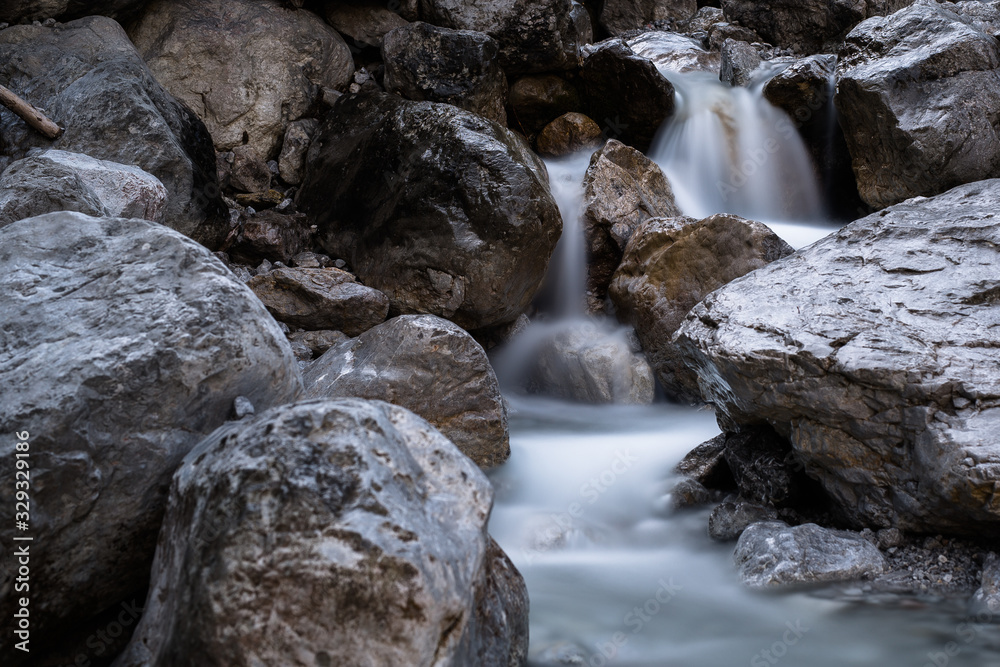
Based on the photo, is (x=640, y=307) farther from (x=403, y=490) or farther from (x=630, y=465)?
(x=403, y=490)

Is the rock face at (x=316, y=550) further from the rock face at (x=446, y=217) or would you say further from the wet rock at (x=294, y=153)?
the wet rock at (x=294, y=153)

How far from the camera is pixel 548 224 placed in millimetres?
6648

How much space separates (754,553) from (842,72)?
6.27 metres

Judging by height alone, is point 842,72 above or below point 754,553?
above

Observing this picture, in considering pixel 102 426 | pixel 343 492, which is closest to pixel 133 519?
pixel 102 426

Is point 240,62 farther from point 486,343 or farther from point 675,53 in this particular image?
point 675,53

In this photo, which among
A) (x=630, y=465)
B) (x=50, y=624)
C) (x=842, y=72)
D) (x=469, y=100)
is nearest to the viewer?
(x=50, y=624)

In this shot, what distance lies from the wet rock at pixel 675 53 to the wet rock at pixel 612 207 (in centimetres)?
352

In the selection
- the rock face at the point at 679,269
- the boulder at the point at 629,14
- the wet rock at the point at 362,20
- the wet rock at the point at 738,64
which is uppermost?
the boulder at the point at 629,14

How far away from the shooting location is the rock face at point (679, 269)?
6.26 m

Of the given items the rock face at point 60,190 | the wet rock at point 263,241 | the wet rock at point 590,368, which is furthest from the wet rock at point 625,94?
the rock face at point 60,190

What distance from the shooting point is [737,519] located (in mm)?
3781

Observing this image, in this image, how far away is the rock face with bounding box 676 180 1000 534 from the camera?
3.12m

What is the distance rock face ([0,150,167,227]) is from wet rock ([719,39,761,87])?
778 centimetres
